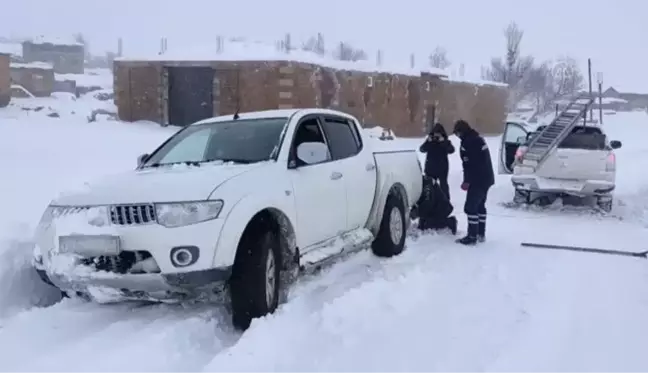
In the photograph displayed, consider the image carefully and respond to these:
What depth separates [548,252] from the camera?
787cm

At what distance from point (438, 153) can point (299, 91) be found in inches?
500

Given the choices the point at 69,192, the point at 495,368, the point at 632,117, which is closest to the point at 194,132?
the point at 69,192

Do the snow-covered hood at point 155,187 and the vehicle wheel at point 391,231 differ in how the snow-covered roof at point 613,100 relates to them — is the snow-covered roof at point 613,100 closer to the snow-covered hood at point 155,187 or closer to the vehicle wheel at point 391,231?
the vehicle wheel at point 391,231

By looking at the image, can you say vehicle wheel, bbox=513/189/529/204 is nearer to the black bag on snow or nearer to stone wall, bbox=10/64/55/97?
the black bag on snow

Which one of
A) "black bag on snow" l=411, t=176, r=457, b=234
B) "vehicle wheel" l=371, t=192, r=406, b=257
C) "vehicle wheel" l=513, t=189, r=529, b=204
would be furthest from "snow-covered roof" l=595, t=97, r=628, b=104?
"vehicle wheel" l=371, t=192, r=406, b=257

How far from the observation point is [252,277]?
4695 millimetres

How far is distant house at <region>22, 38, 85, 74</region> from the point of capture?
242ft

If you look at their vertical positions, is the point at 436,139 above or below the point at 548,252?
above

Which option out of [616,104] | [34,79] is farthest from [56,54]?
[616,104]

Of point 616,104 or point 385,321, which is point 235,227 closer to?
point 385,321

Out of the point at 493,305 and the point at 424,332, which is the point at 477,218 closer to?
the point at 493,305

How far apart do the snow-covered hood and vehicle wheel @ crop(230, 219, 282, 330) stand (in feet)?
1.48

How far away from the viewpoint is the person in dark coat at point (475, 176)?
8.45 m

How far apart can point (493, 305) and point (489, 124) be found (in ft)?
98.2
